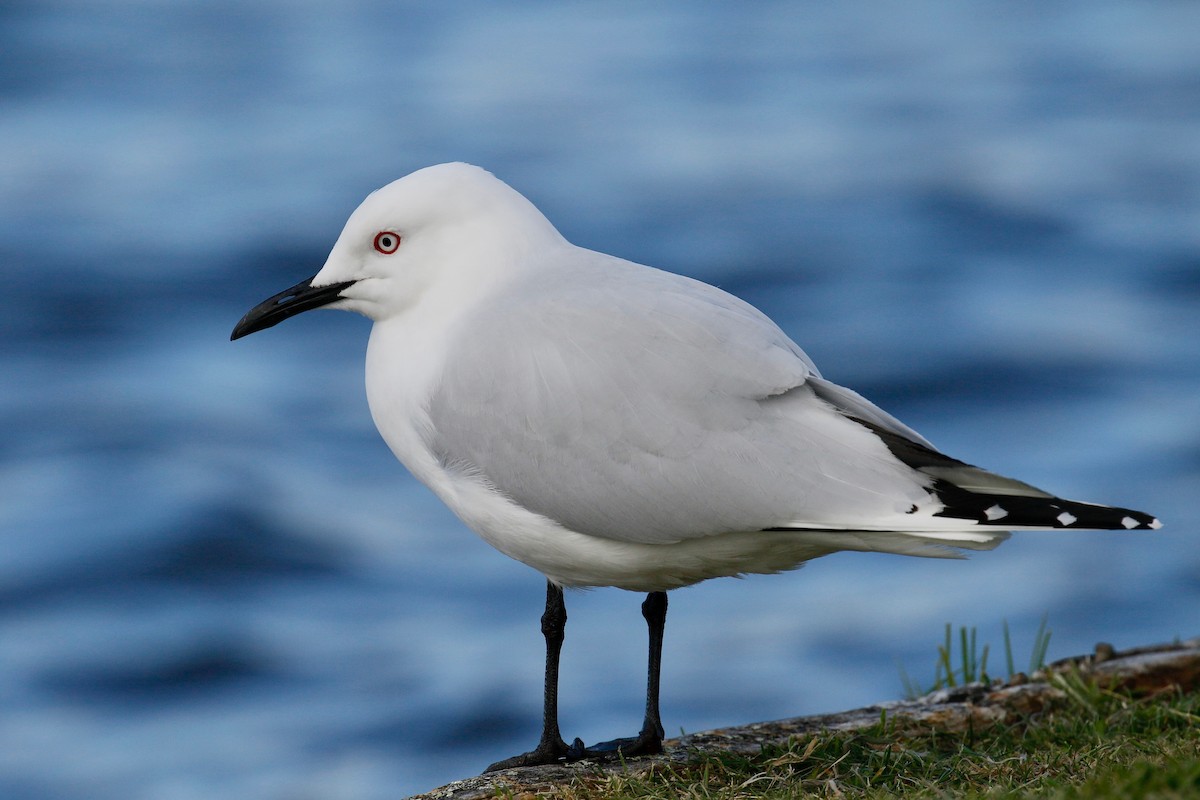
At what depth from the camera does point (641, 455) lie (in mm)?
4652

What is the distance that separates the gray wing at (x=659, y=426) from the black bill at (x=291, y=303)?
726mm

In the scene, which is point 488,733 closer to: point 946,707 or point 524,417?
point 946,707

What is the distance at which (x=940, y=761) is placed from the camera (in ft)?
15.6

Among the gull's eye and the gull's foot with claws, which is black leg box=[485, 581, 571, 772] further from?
the gull's eye

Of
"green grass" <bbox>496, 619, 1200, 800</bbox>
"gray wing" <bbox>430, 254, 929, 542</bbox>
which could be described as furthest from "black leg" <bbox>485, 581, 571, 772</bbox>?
"gray wing" <bbox>430, 254, 929, 542</bbox>

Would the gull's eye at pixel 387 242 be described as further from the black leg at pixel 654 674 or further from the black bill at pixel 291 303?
the black leg at pixel 654 674

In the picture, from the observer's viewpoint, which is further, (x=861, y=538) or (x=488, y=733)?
(x=488, y=733)

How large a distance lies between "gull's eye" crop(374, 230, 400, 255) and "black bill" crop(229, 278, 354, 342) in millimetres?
160

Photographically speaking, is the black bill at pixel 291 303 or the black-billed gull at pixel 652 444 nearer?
the black-billed gull at pixel 652 444

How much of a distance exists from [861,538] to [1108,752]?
39.6 inches

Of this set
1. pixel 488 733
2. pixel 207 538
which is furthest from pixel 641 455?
pixel 207 538

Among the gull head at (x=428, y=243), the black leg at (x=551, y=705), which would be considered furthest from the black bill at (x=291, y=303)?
the black leg at (x=551, y=705)

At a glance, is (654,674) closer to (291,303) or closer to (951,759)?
(951,759)

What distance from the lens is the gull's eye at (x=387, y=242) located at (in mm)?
5227
